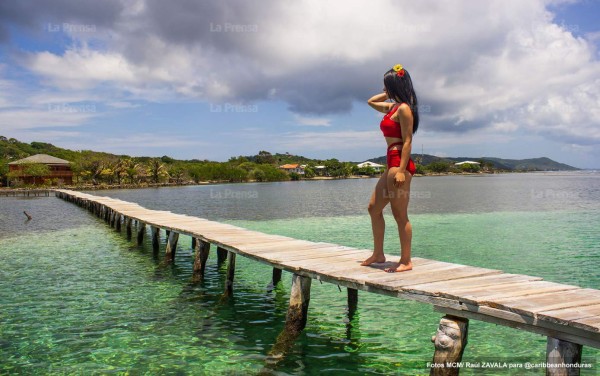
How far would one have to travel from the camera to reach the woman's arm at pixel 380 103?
7.46 m

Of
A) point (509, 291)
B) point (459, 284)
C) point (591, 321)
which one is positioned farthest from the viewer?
point (459, 284)

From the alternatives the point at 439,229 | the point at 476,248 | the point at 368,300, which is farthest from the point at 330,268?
the point at 439,229

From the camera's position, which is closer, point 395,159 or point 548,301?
point 548,301

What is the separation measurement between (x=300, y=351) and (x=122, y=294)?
18.6 ft

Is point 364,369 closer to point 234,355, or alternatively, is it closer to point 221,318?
point 234,355

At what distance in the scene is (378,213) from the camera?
298 inches

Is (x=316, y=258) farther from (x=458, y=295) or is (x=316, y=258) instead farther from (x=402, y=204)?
(x=458, y=295)

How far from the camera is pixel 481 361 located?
24.1ft

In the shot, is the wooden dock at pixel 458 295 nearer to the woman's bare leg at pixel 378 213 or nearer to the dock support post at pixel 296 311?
the dock support post at pixel 296 311

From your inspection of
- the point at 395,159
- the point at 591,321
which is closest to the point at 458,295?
the point at 591,321

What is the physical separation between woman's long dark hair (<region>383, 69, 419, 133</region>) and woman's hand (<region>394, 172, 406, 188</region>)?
73 cm

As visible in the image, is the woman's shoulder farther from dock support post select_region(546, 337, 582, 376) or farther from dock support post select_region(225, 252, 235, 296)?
dock support post select_region(225, 252, 235, 296)

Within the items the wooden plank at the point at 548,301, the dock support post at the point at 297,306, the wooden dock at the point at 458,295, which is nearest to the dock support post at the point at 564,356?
the wooden dock at the point at 458,295

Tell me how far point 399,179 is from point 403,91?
126cm
